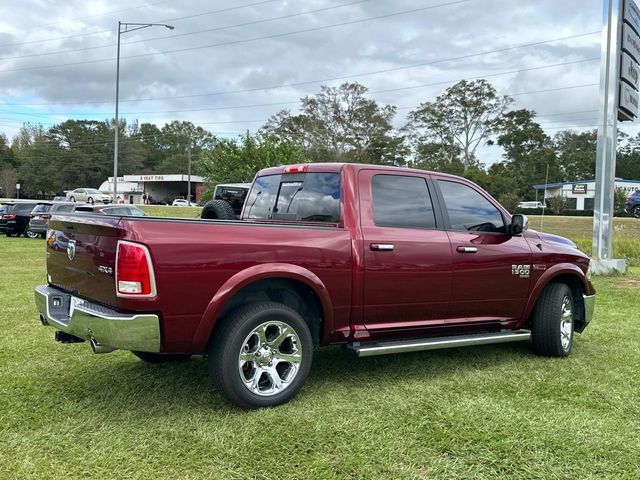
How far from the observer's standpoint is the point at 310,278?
4.17 metres

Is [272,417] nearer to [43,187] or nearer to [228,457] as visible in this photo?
[228,457]

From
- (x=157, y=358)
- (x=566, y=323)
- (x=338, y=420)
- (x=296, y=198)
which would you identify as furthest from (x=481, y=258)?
(x=157, y=358)

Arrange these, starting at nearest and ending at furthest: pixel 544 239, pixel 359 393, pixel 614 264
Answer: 1. pixel 359 393
2. pixel 544 239
3. pixel 614 264

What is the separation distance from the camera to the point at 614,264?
12789 mm

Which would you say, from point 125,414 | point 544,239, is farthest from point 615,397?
point 125,414

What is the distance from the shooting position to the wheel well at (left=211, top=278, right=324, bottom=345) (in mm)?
4121

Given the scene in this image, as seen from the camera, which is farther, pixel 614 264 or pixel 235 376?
pixel 614 264

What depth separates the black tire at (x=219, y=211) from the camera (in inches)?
261

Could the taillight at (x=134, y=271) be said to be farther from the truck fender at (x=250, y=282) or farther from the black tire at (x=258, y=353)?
the black tire at (x=258, y=353)

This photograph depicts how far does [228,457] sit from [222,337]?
2.76 feet

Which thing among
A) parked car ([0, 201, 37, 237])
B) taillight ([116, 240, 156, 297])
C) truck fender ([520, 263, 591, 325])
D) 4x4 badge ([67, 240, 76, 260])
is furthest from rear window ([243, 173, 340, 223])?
parked car ([0, 201, 37, 237])

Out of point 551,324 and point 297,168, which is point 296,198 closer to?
point 297,168

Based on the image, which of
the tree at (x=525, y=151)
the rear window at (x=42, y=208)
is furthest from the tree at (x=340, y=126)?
the rear window at (x=42, y=208)

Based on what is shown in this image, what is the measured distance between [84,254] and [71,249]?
26 cm
